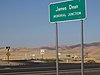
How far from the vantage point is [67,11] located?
11.7 meters

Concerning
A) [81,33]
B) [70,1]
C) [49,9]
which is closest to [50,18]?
[49,9]

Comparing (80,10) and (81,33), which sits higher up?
(80,10)

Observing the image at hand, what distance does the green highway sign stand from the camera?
36.3 ft

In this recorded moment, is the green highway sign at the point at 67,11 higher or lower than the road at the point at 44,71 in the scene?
higher

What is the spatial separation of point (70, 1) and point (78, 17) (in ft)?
2.36

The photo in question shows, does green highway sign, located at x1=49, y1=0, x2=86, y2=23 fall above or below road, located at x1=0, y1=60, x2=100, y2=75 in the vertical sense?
above

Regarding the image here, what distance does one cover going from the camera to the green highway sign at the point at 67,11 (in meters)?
11.1

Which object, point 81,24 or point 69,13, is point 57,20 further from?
point 81,24

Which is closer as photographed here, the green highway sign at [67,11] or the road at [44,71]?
the green highway sign at [67,11]

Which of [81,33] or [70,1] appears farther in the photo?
[70,1]

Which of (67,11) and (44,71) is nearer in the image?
(67,11)

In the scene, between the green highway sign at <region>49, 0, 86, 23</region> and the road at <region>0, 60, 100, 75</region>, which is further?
the road at <region>0, 60, 100, 75</region>

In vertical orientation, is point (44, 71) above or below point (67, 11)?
below

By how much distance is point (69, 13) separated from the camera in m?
11.6
